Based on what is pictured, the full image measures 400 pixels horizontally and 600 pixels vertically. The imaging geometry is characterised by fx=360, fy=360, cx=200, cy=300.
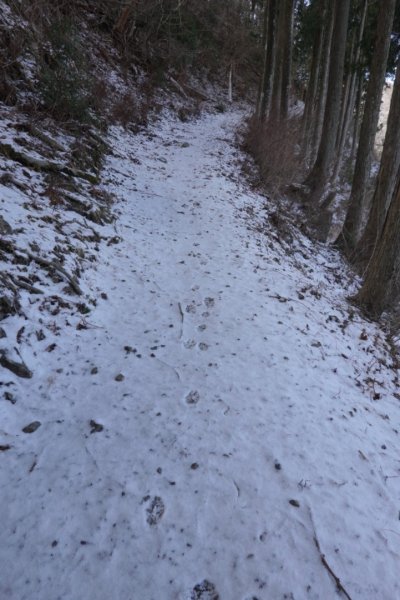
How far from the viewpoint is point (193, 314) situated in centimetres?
424

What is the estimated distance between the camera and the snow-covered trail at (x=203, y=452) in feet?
6.35

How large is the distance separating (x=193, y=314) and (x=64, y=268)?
1.56 m

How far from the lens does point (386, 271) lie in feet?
16.1

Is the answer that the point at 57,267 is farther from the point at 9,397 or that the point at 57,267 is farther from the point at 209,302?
the point at 209,302

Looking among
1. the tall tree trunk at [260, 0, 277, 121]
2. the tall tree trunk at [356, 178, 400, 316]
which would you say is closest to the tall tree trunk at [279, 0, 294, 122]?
the tall tree trunk at [260, 0, 277, 121]

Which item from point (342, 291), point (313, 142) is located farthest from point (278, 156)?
point (342, 291)

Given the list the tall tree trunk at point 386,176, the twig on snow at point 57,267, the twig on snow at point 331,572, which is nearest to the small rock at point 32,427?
the twig on snow at point 57,267

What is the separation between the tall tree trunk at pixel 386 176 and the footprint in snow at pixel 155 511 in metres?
5.46

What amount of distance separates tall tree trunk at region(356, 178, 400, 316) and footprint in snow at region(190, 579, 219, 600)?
4.19 metres

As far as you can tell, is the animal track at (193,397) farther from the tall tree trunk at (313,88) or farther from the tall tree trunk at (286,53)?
the tall tree trunk at (313,88)

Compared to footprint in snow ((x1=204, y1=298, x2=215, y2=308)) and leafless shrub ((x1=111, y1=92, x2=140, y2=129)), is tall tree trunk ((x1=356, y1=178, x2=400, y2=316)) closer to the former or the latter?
footprint in snow ((x1=204, y1=298, x2=215, y2=308))

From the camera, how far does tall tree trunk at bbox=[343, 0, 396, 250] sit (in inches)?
285

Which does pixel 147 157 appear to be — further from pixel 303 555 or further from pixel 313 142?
pixel 303 555

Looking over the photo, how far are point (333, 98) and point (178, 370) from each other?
379 inches
